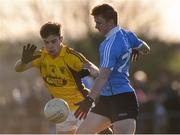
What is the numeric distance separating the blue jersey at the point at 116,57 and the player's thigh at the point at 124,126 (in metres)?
0.37

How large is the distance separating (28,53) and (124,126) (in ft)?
7.62

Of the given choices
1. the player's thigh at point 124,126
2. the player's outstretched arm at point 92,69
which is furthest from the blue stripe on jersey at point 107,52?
the player's outstretched arm at point 92,69

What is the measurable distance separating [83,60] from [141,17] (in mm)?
26393

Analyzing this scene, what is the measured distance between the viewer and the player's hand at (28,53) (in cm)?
1198

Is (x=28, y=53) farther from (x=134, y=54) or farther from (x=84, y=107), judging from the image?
(x=84, y=107)

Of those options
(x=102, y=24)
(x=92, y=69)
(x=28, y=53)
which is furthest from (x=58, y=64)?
(x=102, y=24)

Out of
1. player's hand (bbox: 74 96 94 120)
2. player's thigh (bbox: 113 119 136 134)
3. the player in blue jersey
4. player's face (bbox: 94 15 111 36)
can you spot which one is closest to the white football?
the player in blue jersey

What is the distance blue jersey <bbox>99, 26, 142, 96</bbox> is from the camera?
10062 millimetres

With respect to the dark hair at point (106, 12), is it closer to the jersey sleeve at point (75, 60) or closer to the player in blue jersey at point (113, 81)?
the player in blue jersey at point (113, 81)

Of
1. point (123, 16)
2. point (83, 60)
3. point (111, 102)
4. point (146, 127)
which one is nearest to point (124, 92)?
point (111, 102)

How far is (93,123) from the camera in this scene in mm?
10477

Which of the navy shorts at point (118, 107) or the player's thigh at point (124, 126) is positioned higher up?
the navy shorts at point (118, 107)

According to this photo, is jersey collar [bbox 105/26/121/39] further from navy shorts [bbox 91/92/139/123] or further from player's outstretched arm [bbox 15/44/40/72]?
player's outstretched arm [bbox 15/44/40/72]

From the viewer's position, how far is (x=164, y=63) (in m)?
35.7
